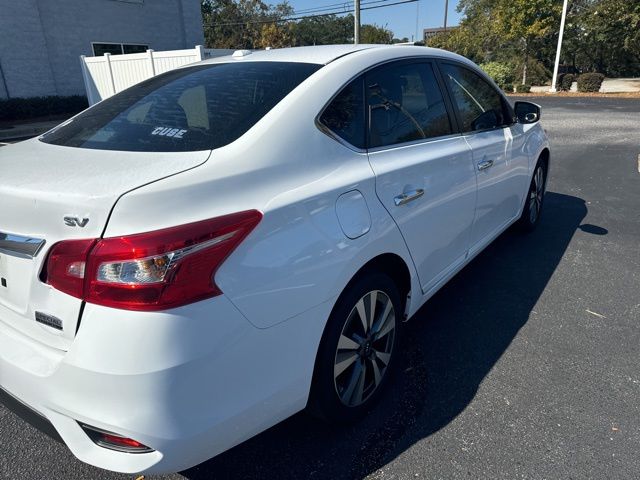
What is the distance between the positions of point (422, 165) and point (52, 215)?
5.68 feet

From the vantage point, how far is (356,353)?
2.23 m

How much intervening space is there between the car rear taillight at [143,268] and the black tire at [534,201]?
3.79 metres

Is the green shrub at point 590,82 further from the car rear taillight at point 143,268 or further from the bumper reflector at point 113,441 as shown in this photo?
the bumper reflector at point 113,441

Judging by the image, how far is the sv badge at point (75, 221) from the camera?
1.46 metres

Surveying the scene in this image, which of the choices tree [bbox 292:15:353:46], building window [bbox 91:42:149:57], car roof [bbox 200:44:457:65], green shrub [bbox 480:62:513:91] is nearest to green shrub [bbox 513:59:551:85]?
green shrub [bbox 480:62:513:91]

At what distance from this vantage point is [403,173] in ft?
7.62

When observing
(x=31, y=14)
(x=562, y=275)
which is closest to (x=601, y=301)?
(x=562, y=275)

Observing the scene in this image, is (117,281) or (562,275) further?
(562,275)

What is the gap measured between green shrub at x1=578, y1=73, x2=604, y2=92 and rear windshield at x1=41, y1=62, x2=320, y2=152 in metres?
25.8

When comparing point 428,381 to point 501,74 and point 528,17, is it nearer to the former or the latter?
point 528,17

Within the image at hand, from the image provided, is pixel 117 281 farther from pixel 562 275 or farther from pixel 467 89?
pixel 562 275

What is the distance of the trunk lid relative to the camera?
1.48 m

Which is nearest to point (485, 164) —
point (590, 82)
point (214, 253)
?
point (214, 253)

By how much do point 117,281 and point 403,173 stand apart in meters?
1.43
